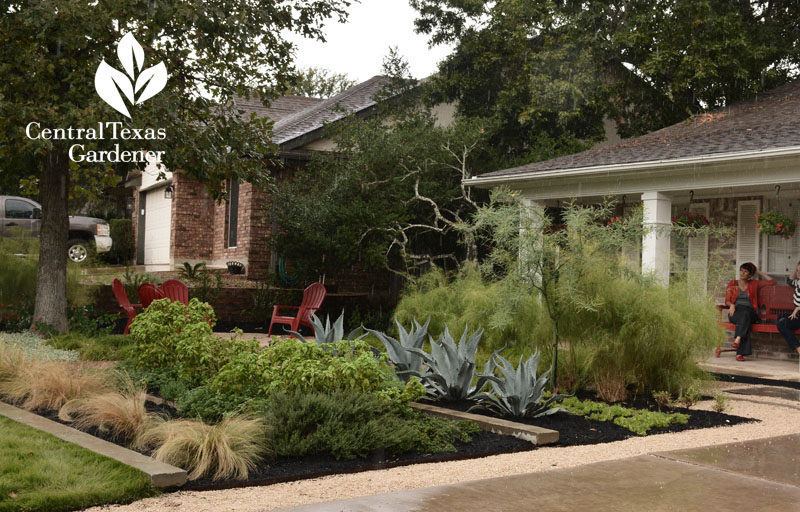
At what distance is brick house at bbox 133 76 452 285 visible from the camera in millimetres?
17203

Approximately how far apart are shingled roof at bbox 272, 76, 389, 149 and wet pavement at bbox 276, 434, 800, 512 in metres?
12.3

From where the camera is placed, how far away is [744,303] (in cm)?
1201

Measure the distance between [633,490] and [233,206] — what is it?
53.2 feet

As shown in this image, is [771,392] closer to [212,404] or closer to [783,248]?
[783,248]

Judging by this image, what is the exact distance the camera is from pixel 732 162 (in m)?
11.0

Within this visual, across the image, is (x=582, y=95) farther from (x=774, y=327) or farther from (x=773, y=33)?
(x=774, y=327)

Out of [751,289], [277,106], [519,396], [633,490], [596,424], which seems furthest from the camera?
[277,106]

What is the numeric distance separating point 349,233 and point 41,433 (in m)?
9.75

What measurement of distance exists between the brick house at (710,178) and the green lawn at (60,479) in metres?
7.40

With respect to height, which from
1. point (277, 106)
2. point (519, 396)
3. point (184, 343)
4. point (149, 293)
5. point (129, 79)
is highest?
point (277, 106)

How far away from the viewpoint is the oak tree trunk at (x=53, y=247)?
11.5 meters

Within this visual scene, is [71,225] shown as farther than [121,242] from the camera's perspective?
No

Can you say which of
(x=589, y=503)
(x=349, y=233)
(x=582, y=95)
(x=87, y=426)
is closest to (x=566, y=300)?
(x=589, y=503)

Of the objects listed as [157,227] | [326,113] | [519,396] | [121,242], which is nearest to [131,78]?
[519,396]
